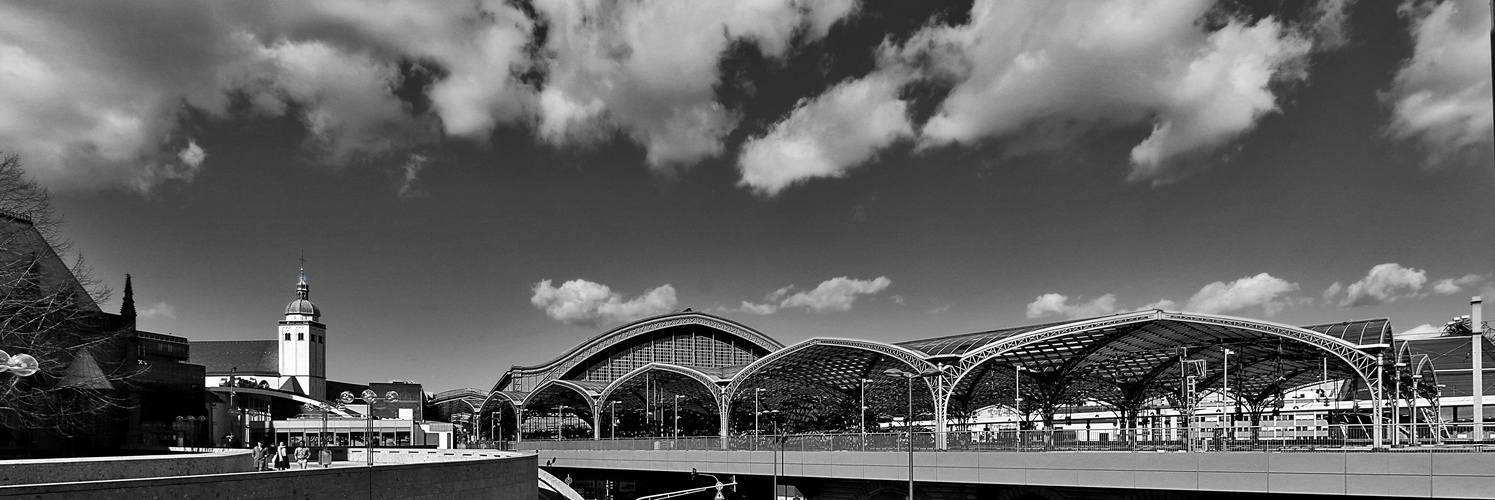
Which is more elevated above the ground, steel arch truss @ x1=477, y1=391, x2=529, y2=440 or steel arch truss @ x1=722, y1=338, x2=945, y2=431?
steel arch truss @ x1=722, y1=338, x2=945, y2=431

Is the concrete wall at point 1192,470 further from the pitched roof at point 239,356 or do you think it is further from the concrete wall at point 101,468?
the pitched roof at point 239,356

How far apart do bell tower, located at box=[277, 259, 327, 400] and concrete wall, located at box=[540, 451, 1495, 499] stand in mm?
128843

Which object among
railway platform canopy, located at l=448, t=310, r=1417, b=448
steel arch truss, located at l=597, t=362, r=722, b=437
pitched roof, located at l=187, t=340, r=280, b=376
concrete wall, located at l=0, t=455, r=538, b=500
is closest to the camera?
concrete wall, located at l=0, t=455, r=538, b=500

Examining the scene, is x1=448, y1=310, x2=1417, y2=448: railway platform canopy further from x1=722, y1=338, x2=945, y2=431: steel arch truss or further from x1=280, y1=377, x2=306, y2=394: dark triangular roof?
x1=280, y1=377, x2=306, y2=394: dark triangular roof

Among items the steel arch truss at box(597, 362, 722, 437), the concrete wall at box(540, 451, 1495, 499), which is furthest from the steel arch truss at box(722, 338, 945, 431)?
the concrete wall at box(540, 451, 1495, 499)

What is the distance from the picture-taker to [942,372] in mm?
46188

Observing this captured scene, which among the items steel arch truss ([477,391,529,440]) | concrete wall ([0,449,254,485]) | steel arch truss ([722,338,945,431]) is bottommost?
steel arch truss ([477,391,529,440])

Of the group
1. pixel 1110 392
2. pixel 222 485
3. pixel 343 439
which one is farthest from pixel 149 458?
pixel 343 439

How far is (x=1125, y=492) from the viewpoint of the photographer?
1389 inches

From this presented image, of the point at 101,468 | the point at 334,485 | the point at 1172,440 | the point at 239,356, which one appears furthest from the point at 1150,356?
the point at 239,356

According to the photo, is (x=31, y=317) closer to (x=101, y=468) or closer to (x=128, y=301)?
(x=101, y=468)

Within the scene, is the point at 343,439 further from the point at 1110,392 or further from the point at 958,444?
the point at 958,444

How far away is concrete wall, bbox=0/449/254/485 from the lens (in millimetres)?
20078

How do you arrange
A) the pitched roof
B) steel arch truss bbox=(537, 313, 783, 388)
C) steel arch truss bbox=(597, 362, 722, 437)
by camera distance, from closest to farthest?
steel arch truss bbox=(597, 362, 722, 437) < steel arch truss bbox=(537, 313, 783, 388) < the pitched roof
